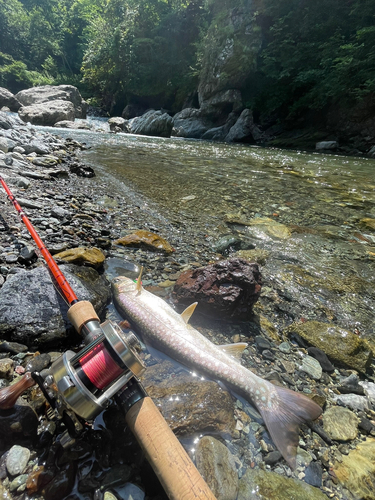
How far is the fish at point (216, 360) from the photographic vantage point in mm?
1993

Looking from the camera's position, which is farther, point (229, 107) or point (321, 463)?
point (229, 107)

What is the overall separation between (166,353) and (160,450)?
108 cm

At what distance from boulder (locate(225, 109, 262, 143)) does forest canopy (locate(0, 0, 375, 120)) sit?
4.04m

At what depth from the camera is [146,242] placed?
14.1ft

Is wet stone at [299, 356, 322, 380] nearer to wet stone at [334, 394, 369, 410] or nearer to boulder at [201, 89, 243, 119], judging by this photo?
wet stone at [334, 394, 369, 410]

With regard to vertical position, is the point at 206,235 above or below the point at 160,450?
below

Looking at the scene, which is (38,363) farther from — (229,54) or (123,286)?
(229,54)

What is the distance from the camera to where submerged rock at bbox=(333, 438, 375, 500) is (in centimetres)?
168

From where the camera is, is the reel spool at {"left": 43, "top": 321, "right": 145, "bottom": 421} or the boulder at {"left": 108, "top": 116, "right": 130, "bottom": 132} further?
the boulder at {"left": 108, "top": 116, "right": 130, "bottom": 132}

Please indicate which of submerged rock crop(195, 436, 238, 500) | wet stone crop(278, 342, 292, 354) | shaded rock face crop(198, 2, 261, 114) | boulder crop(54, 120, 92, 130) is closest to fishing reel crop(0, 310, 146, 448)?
submerged rock crop(195, 436, 238, 500)

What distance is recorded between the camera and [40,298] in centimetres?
255

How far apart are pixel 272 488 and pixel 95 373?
1325 millimetres

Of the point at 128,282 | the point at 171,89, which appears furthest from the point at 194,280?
the point at 171,89

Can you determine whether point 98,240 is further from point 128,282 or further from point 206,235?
point 206,235
